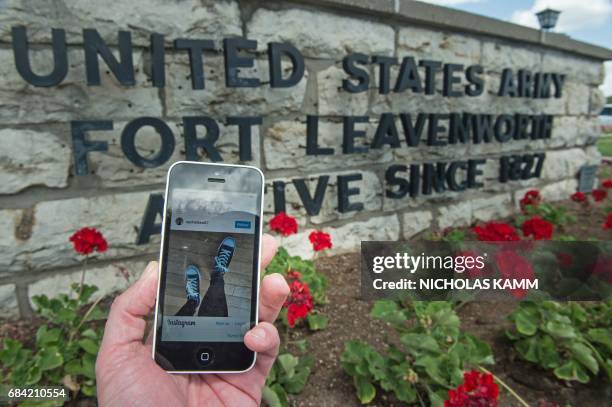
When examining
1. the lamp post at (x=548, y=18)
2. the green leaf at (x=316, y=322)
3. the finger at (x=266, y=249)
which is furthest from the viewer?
the lamp post at (x=548, y=18)

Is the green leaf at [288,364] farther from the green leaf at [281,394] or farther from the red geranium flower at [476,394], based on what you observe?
the red geranium flower at [476,394]

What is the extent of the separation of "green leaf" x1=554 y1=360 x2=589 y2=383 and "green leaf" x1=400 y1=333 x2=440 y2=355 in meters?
0.56

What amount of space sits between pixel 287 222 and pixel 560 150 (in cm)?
430

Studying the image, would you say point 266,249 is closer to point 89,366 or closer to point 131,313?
point 131,313

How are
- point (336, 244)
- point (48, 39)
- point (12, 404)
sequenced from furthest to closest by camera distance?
point (336, 244)
point (48, 39)
point (12, 404)

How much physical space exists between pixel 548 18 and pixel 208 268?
5.47 meters

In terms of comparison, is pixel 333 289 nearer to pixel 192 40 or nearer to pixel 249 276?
pixel 249 276

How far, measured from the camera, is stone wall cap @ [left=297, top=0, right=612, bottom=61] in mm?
2970

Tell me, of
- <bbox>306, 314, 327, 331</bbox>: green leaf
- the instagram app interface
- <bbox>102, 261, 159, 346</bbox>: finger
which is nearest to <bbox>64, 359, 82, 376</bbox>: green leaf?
<bbox>102, 261, 159, 346</bbox>: finger

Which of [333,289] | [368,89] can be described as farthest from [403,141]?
[333,289]

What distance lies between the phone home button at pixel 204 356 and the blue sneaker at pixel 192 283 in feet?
0.41

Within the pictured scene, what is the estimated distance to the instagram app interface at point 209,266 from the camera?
107cm

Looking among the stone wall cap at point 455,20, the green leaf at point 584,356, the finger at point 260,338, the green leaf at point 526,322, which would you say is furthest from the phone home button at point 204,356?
the stone wall cap at point 455,20

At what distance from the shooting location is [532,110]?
14.6ft
